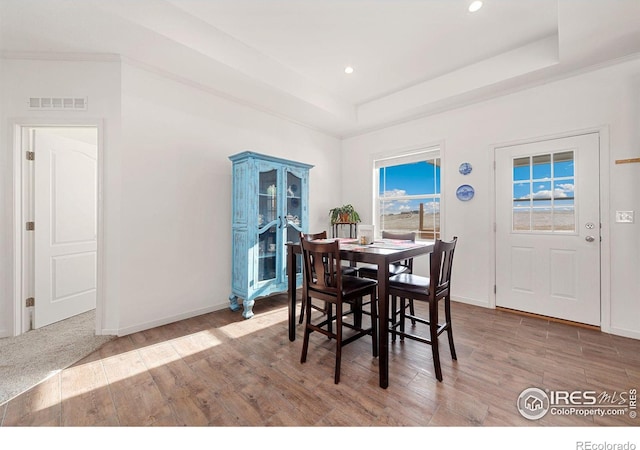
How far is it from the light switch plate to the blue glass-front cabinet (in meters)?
3.35

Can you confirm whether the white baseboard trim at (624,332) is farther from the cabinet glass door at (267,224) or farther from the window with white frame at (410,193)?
the cabinet glass door at (267,224)

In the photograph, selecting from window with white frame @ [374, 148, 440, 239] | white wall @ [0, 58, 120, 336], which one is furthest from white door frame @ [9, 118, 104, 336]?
window with white frame @ [374, 148, 440, 239]

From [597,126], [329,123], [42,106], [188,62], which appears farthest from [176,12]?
[597,126]

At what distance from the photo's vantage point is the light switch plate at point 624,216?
261 centimetres

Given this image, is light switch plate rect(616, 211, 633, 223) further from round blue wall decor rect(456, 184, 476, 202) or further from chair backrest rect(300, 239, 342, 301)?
chair backrest rect(300, 239, 342, 301)

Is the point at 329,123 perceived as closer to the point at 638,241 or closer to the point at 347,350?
the point at 347,350

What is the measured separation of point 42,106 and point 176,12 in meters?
1.55

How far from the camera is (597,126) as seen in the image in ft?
9.05

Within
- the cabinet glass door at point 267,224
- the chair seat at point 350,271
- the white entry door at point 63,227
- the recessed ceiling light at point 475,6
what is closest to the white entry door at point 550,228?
the recessed ceiling light at point 475,6

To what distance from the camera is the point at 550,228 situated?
10.0 feet

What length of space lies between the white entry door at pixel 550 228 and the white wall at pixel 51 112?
4239 millimetres

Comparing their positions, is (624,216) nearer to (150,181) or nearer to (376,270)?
(376,270)

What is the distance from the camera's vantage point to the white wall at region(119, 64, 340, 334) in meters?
2.70

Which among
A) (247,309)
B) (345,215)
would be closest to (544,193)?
(345,215)
